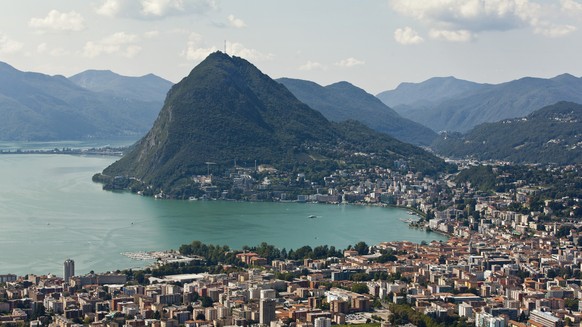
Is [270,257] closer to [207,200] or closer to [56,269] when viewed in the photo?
[56,269]

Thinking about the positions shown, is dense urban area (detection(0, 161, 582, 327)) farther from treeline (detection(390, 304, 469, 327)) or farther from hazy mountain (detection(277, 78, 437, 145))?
hazy mountain (detection(277, 78, 437, 145))

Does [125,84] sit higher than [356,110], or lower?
higher

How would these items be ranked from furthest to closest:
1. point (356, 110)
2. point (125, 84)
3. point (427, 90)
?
1. point (427, 90)
2. point (125, 84)
3. point (356, 110)

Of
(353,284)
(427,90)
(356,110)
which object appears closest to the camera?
(353,284)

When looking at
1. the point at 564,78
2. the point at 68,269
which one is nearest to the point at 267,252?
the point at 68,269

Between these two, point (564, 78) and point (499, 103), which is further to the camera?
point (564, 78)

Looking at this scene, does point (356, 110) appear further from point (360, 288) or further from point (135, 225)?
point (360, 288)

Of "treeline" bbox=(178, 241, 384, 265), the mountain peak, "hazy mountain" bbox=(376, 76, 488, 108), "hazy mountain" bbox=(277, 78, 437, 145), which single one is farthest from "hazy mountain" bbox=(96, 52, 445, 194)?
"hazy mountain" bbox=(376, 76, 488, 108)
